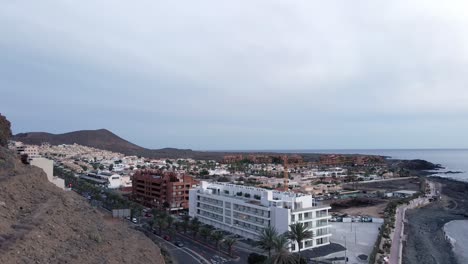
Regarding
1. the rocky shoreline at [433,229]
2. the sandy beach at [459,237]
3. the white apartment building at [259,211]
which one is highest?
the white apartment building at [259,211]

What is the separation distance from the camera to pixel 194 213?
56.8 metres

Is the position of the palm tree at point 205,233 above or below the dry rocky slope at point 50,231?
below

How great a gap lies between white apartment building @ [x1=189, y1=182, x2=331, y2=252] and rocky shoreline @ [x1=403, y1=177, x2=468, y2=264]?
955 cm

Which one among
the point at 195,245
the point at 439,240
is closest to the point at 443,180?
the point at 439,240

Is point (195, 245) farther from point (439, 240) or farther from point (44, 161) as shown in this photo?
point (439, 240)

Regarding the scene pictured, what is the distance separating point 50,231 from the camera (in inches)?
1000

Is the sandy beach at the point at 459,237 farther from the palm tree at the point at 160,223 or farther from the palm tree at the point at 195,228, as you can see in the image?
the palm tree at the point at 160,223

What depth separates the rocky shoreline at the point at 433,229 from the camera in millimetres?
42594

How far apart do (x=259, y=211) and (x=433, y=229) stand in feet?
100

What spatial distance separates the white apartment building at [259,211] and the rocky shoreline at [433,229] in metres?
9.55

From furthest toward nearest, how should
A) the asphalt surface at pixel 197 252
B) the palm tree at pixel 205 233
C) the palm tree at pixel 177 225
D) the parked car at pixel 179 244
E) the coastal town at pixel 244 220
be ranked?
the palm tree at pixel 177 225, the palm tree at pixel 205 233, the parked car at pixel 179 244, the coastal town at pixel 244 220, the asphalt surface at pixel 197 252

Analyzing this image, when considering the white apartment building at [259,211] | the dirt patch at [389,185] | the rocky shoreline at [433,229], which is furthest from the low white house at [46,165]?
the dirt patch at [389,185]

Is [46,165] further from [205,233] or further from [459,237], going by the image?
[459,237]

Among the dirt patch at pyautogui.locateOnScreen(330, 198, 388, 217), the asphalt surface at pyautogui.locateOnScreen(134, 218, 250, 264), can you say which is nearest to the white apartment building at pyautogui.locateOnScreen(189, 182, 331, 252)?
the asphalt surface at pyautogui.locateOnScreen(134, 218, 250, 264)
